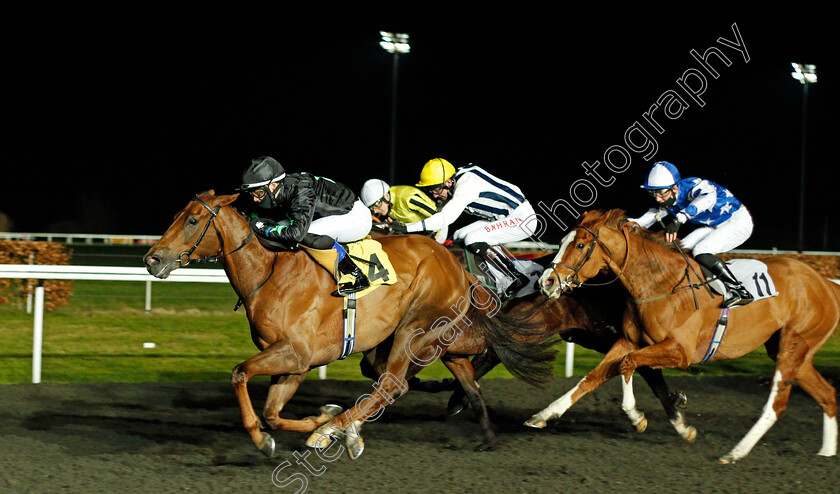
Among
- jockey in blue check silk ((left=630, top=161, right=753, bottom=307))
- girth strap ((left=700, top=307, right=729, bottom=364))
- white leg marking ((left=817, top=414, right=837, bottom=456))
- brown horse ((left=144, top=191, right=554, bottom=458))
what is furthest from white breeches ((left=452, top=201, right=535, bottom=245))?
white leg marking ((left=817, top=414, right=837, bottom=456))

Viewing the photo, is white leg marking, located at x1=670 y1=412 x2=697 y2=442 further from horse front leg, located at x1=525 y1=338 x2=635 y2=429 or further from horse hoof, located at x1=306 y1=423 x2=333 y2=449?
horse hoof, located at x1=306 y1=423 x2=333 y2=449

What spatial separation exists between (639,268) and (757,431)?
3.71 ft

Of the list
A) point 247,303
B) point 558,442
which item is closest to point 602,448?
point 558,442

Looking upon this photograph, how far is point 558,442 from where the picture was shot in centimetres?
465

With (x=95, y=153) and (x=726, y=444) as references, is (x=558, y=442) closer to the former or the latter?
(x=726, y=444)

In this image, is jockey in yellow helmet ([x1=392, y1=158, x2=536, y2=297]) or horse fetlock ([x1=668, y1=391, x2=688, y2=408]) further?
jockey in yellow helmet ([x1=392, y1=158, x2=536, y2=297])

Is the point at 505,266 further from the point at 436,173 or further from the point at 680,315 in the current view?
the point at 680,315

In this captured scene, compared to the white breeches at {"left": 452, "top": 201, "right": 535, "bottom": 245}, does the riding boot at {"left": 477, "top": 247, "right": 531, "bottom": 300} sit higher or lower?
lower

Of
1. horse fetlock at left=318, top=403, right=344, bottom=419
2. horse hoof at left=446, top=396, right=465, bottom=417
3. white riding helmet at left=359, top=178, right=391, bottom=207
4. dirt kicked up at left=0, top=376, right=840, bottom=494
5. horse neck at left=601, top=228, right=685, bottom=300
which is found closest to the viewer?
dirt kicked up at left=0, top=376, right=840, bottom=494

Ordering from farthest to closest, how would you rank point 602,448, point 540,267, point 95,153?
point 95,153
point 540,267
point 602,448

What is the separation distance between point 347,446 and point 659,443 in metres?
1.95

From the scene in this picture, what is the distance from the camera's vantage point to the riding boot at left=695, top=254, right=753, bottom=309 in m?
4.68

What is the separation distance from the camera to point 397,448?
14.5 ft

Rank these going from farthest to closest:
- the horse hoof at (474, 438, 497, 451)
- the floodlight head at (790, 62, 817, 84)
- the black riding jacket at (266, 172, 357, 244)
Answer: the floodlight head at (790, 62, 817, 84)
the horse hoof at (474, 438, 497, 451)
the black riding jacket at (266, 172, 357, 244)
